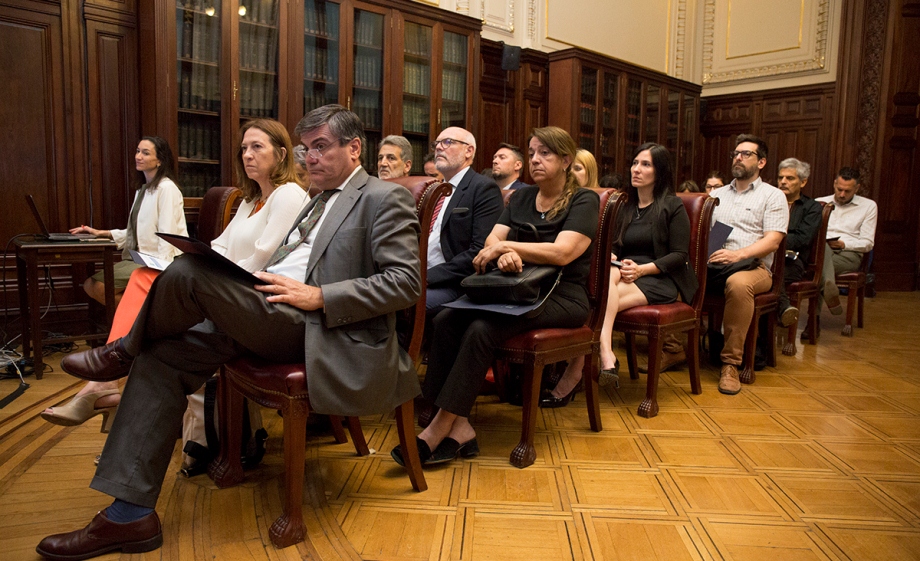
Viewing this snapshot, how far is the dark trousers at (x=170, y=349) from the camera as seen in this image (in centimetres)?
163

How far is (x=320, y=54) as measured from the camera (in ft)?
15.2

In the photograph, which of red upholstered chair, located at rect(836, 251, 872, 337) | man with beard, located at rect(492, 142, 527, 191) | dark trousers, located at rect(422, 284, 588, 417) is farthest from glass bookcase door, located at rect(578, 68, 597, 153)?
dark trousers, located at rect(422, 284, 588, 417)

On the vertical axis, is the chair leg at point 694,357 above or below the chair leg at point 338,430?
above

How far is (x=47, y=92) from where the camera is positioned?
4062 millimetres

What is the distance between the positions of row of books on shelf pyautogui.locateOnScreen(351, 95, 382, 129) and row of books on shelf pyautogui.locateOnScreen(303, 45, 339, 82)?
26cm

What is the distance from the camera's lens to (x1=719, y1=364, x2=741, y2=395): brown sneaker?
127 inches

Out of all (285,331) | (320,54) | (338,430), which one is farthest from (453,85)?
(285,331)

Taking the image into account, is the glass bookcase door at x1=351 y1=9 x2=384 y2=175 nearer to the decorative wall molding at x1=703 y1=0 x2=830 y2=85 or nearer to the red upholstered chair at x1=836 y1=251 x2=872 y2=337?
the red upholstered chair at x1=836 y1=251 x2=872 y2=337

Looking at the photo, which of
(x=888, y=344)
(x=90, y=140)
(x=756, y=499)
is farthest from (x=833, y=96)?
(x=90, y=140)

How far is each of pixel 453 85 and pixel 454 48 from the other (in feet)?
0.98

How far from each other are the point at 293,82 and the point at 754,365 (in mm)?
3392

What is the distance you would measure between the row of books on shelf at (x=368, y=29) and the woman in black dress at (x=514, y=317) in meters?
2.83

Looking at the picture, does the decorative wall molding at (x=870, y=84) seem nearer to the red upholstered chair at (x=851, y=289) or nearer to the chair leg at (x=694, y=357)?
the red upholstered chair at (x=851, y=289)

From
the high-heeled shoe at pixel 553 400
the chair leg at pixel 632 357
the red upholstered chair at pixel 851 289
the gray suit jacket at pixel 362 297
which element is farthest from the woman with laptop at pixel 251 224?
the red upholstered chair at pixel 851 289
